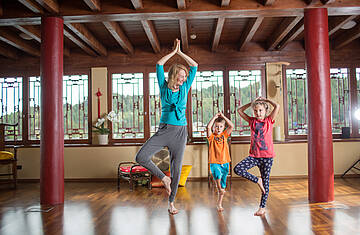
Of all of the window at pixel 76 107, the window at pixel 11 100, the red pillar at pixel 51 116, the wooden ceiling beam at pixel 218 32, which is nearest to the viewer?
the red pillar at pixel 51 116

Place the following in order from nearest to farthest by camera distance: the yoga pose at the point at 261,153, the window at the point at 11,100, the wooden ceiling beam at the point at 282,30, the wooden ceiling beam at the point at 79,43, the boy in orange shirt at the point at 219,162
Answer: the yoga pose at the point at 261,153, the boy in orange shirt at the point at 219,162, the wooden ceiling beam at the point at 282,30, the wooden ceiling beam at the point at 79,43, the window at the point at 11,100

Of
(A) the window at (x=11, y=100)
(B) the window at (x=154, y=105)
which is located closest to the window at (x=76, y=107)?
(A) the window at (x=11, y=100)

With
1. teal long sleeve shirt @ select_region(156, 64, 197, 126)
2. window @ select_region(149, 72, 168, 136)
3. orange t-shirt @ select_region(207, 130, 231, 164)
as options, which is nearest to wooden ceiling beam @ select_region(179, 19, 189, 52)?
window @ select_region(149, 72, 168, 136)

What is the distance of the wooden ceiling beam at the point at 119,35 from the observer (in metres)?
4.82

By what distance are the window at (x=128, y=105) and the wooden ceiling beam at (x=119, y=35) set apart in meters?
0.63

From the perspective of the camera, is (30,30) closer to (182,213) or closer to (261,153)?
(182,213)

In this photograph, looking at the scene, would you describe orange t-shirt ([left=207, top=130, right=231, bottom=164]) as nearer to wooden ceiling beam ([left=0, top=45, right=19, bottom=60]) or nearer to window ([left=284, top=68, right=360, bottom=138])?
window ([left=284, top=68, right=360, bottom=138])

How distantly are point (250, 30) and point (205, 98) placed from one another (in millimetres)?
1788

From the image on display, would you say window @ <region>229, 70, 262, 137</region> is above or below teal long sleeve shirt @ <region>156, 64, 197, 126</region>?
above

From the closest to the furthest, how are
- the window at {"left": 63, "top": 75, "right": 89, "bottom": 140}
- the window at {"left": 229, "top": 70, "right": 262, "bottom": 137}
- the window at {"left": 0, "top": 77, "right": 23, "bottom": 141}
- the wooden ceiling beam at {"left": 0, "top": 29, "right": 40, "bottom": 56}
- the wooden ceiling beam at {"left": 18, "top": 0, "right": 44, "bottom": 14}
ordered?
the wooden ceiling beam at {"left": 18, "top": 0, "right": 44, "bottom": 14} < the wooden ceiling beam at {"left": 0, "top": 29, "right": 40, "bottom": 56} < the window at {"left": 229, "top": 70, "right": 262, "bottom": 137} < the window at {"left": 63, "top": 75, "right": 89, "bottom": 140} < the window at {"left": 0, "top": 77, "right": 23, "bottom": 141}

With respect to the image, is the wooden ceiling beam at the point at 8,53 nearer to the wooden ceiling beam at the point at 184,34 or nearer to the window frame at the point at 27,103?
the window frame at the point at 27,103

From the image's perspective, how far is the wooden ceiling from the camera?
4211mm

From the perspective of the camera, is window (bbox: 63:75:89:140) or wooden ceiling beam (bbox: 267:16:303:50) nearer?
wooden ceiling beam (bbox: 267:16:303:50)

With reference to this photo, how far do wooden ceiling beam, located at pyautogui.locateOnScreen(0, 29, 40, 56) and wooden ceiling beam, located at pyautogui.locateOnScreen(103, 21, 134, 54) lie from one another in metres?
1.86
